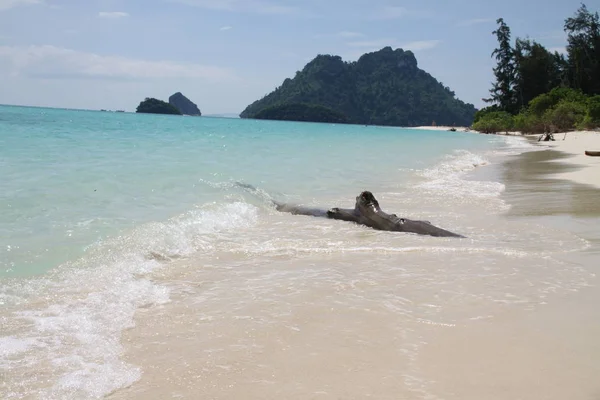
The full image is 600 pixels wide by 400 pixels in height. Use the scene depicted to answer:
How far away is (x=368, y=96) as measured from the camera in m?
187

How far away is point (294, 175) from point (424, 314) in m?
11.8

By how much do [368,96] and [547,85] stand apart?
11186 centimetres

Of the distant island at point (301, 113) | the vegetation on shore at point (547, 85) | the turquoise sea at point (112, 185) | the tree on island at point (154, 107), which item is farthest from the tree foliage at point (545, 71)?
the tree on island at point (154, 107)

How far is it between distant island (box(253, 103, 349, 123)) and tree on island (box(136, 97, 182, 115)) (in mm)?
30754

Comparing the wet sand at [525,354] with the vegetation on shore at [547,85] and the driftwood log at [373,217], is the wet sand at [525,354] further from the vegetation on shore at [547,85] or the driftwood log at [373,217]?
the vegetation on shore at [547,85]

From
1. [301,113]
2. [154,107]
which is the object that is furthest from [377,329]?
[154,107]

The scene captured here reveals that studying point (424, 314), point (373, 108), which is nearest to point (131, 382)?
point (424, 314)

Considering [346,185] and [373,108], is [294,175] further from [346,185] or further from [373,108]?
[373,108]

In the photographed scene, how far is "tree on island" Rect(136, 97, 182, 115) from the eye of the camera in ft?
505

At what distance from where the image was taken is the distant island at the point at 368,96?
179 m

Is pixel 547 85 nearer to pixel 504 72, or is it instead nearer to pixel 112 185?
pixel 504 72

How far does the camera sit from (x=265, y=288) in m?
4.83

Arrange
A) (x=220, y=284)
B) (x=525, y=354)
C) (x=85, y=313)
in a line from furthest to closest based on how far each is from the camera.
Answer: (x=220, y=284) < (x=85, y=313) < (x=525, y=354)

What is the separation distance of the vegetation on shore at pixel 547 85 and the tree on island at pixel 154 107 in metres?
101
